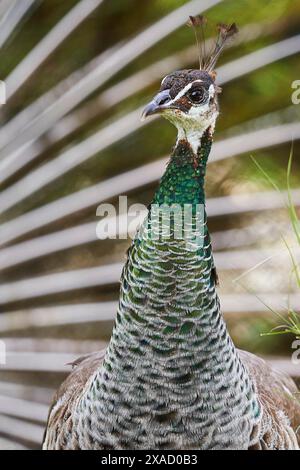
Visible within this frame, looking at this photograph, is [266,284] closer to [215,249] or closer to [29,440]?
[215,249]

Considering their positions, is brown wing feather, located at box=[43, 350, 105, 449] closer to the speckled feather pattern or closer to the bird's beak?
the speckled feather pattern

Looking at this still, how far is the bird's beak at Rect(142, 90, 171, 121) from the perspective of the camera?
0.77 m

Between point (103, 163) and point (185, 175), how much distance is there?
588 mm

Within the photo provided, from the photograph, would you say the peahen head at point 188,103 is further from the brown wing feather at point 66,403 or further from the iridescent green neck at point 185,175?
the brown wing feather at point 66,403

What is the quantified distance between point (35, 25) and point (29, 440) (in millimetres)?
Answer: 782

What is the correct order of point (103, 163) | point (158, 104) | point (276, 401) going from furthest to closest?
point (103, 163), point (276, 401), point (158, 104)

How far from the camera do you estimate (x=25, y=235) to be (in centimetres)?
145

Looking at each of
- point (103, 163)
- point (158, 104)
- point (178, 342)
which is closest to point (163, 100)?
point (158, 104)

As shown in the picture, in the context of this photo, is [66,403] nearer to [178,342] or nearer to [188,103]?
[178,342]

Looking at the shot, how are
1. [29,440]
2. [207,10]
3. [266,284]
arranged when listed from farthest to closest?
1. [29,440]
2. [266,284]
3. [207,10]

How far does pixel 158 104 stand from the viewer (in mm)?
783

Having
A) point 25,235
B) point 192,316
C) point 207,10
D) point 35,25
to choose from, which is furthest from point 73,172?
point 192,316

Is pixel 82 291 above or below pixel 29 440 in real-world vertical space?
above

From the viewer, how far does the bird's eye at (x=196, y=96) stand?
81cm
